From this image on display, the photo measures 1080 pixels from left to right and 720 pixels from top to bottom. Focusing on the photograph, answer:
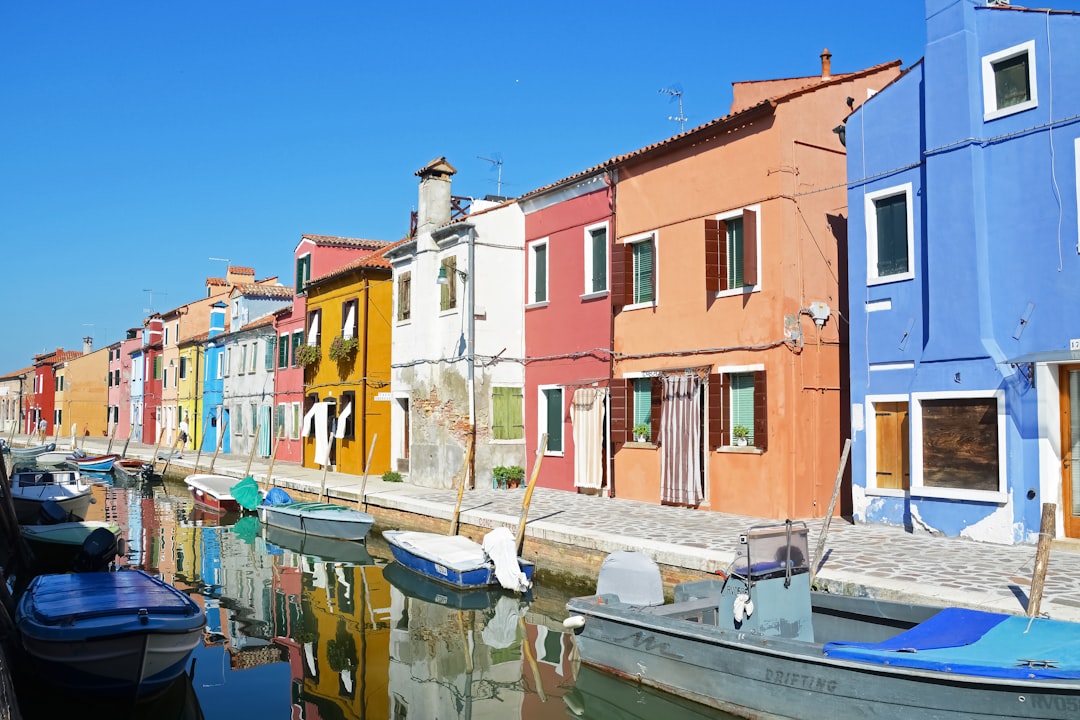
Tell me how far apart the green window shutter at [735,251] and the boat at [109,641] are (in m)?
11.3

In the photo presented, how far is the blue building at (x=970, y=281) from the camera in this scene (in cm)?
1169

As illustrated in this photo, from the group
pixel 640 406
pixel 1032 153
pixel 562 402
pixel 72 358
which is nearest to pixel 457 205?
pixel 562 402

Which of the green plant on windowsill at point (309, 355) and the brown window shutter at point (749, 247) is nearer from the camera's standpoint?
the brown window shutter at point (749, 247)

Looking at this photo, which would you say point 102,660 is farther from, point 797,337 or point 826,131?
point 826,131

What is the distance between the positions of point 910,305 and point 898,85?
145 inches

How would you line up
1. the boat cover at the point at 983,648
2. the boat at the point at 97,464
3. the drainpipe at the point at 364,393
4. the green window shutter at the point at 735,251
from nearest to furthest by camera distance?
the boat cover at the point at 983,648 < the green window shutter at the point at 735,251 < the drainpipe at the point at 364,393 < the boat at the point at 97,464

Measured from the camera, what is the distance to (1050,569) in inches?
398

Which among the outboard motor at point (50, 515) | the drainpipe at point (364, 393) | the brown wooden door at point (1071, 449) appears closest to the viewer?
the brown wooden door at point (1071, 449)

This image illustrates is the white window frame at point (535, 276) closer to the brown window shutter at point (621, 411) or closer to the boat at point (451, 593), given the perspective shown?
the brown window shutter at point (621, 411)

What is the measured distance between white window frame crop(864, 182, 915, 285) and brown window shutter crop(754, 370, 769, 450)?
257cm

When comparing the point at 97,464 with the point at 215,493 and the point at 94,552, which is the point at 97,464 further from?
the point at 94,552

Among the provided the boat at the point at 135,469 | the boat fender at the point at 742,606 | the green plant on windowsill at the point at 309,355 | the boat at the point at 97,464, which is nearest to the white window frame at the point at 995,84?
the boat fender at the point at 742,606

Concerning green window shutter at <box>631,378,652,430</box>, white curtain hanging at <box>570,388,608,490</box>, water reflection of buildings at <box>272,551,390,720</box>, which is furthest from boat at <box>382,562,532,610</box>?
green window shutter at <box>631,378,652,430</box>

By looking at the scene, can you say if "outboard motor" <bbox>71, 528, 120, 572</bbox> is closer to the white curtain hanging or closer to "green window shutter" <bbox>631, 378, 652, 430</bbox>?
the white curtain hanging
